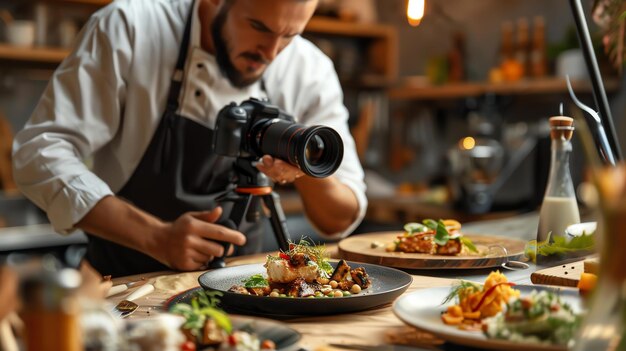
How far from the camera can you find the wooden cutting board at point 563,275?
1237 mm

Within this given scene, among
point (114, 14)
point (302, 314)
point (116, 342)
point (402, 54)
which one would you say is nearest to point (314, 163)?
point (302, 314)

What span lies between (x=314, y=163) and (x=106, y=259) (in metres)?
0.71

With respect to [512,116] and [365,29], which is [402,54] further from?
[512,116]

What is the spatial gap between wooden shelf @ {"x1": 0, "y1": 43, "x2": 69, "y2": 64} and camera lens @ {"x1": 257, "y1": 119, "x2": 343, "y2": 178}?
2339 mm

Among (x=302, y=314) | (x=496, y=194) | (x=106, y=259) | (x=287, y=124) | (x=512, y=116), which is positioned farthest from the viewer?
(x=512, y=116)

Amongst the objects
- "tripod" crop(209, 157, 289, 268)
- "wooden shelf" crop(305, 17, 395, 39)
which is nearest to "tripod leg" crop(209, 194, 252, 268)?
"tripod" crop(209, 157, 289, 268)

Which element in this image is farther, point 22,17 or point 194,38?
point 22,17

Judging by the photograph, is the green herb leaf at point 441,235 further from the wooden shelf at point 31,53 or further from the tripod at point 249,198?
the wooden shelf at point 31,53

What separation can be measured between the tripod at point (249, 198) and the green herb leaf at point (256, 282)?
0.97ft

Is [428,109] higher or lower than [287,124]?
lower

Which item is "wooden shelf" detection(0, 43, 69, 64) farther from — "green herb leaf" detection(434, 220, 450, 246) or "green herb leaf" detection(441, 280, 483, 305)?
"green herb leaf" detection(441, 280, 483, 305)

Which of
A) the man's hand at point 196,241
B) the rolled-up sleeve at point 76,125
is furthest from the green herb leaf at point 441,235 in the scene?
the rolled-up sleeve at point 76,125

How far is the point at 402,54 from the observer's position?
547 cm

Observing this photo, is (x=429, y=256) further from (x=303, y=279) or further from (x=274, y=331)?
(x=274, y=331)
